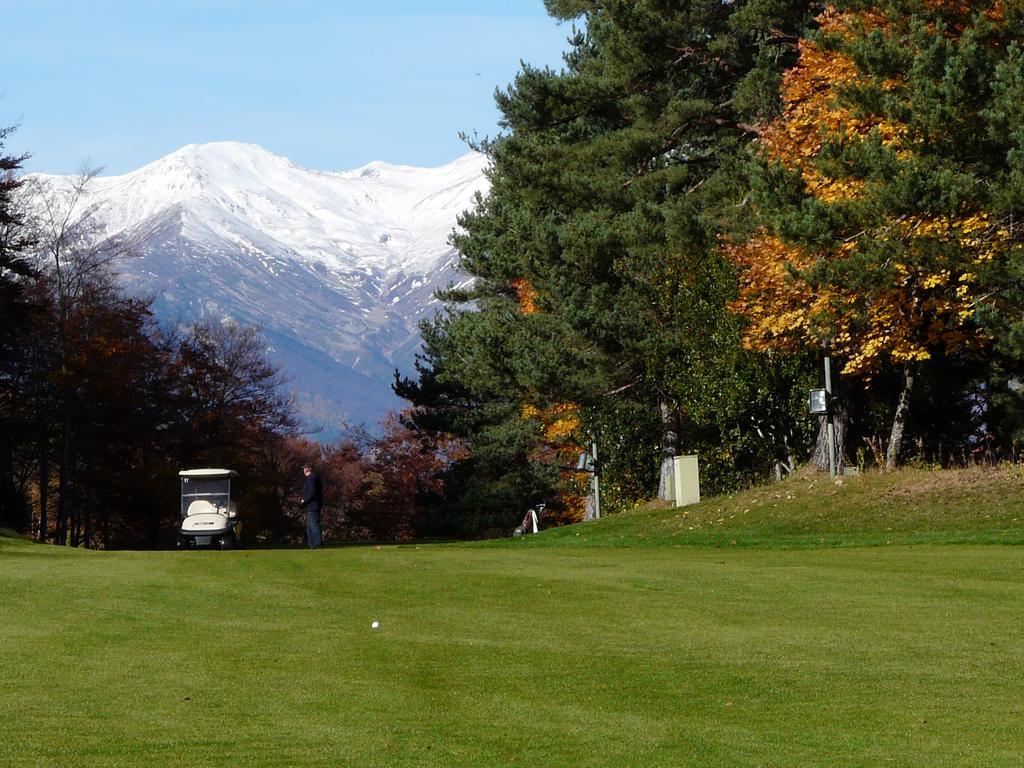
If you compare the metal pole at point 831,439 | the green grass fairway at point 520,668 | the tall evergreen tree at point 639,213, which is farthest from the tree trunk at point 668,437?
the green grass fairway at point 520,668

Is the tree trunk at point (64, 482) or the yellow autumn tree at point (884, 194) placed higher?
the yellow autumn tree at point (884, 194)

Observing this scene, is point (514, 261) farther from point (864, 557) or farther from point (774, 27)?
point (864, 557)

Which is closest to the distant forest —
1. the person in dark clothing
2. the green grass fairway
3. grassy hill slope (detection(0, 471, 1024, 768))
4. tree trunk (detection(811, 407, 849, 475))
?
tree trunk (detection(811, 407, 849, 475))

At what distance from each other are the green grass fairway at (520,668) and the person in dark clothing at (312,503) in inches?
421

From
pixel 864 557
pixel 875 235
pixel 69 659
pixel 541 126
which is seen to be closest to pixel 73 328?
pixel 541 126

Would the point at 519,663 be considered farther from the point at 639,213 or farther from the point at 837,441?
the point at 639,213

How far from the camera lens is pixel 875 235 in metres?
28.0

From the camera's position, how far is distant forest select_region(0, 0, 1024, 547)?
2767 centimetres

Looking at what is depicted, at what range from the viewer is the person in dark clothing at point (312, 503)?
29469 mm

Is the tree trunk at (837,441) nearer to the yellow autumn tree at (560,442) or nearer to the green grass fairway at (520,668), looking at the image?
the yellow autumn tree at (560,442)

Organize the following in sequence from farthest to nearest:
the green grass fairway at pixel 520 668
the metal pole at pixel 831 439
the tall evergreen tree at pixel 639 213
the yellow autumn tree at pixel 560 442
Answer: the yellow autumn tree at pixel 560 442 → the tall evergreen tree at pixel 639 213 → the metal pole at pixel 831 439 → the green grass fairway at pixel 520 668

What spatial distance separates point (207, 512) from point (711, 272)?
14261mm

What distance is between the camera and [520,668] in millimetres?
10977


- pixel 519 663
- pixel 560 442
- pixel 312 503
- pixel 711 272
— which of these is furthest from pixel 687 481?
pixel 519 663
